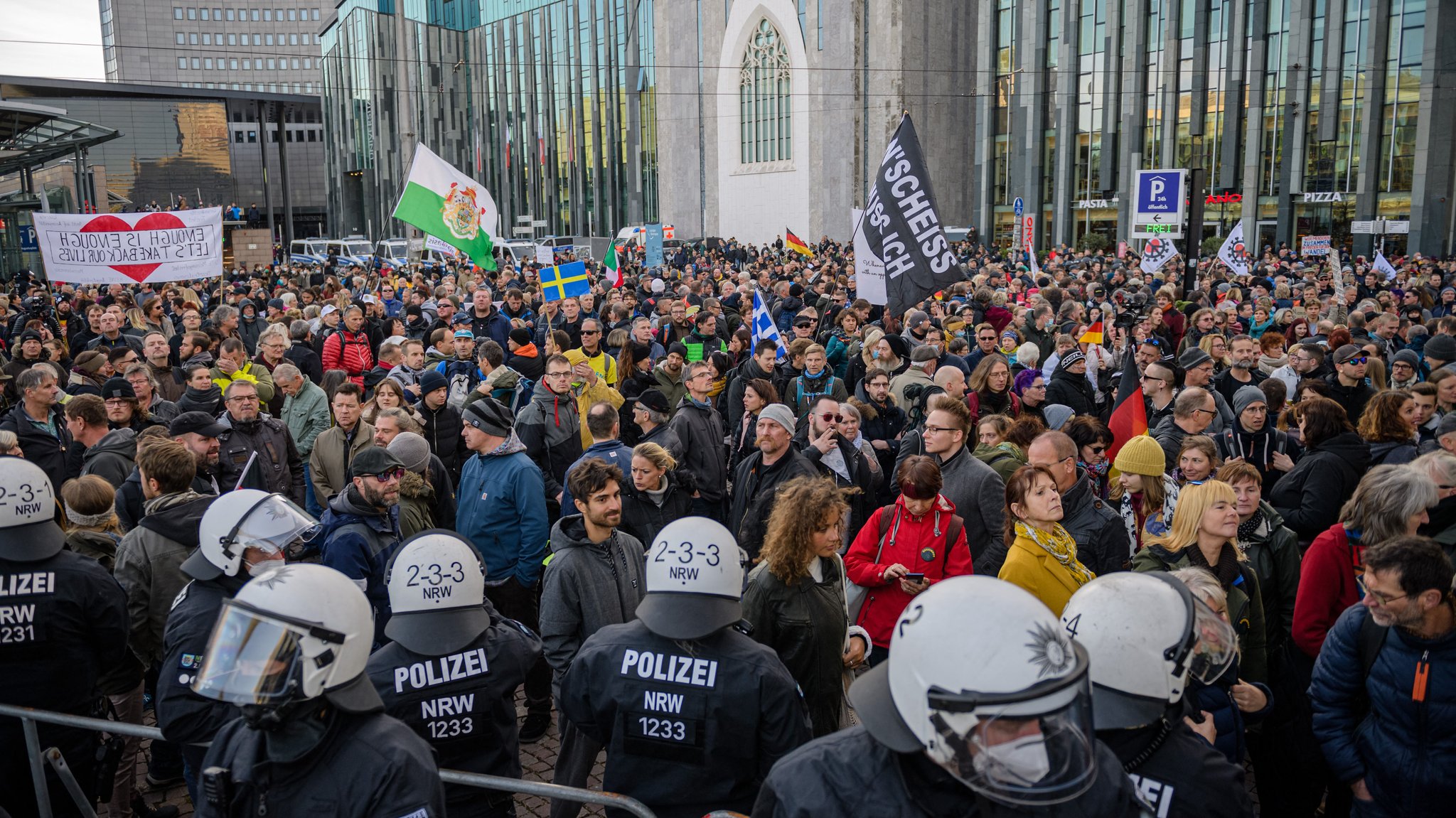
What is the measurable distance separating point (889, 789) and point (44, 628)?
3.55m

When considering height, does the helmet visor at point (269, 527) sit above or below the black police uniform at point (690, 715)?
above

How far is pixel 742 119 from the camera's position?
46.8 m

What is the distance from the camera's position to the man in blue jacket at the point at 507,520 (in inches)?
228

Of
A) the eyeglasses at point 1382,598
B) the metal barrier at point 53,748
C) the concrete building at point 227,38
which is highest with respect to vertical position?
the concrete building at point 227,38

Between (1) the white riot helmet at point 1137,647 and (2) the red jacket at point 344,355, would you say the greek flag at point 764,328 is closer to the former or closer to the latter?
(2) the red jacket at point 344,355

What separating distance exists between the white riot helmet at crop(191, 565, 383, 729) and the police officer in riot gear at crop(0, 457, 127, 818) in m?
2.04

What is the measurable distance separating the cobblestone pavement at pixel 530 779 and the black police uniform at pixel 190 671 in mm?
1721

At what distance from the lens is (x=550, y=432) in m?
7.38

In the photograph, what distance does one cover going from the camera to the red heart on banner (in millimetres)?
13376

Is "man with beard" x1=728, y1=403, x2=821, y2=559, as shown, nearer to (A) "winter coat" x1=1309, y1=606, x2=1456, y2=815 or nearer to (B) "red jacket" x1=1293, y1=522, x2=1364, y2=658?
(B) "red jacket" x1=1293, y1=522, x2=1364, y2=658

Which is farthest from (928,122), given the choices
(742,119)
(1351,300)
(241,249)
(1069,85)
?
(241,249)

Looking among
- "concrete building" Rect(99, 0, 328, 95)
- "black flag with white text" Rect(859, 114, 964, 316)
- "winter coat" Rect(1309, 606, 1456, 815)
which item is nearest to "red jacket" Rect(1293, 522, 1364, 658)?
"winter coat" Rect(1309, 606, 1456, 815)

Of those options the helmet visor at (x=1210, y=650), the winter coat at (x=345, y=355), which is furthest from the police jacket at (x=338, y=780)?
the winter coat at (x=345, y=355)

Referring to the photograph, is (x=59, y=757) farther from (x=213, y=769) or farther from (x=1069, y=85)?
(x=1069, y=85)
